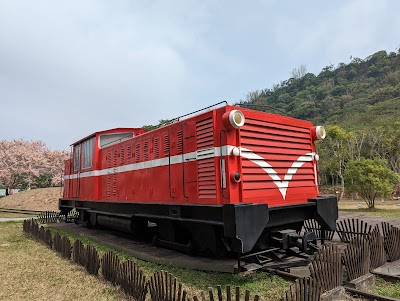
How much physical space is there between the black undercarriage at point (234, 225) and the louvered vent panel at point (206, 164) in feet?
1.05

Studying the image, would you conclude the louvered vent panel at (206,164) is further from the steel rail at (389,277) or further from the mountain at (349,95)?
the mountain at (349,95)

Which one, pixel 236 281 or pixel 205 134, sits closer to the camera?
pixel 236 281

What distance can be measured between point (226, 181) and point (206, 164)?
0.63 m

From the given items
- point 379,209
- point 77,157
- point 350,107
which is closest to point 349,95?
point 350,107

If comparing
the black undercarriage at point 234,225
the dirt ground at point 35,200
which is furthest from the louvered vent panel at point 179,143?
the dirt ground at point 35,200

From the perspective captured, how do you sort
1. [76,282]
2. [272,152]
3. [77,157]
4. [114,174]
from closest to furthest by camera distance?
[76,282] < [272,152] < [114,174] < [77,157]

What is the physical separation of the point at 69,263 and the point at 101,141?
15.4ft

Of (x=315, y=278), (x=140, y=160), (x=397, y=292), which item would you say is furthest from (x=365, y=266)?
(x=140, y=160)

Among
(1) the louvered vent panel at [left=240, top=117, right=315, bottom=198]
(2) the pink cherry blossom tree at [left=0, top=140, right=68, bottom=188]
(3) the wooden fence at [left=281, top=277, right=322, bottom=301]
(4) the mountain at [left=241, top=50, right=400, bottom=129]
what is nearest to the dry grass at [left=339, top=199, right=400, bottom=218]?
(1) the louvered vent panel at [left=240, top=117, right=315, bottom=198]

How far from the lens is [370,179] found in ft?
65.4

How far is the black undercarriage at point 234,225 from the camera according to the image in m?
4.82

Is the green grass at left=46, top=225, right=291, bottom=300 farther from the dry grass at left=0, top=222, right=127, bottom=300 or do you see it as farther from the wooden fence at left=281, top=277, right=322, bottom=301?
the dry grass at left=0, top=222, right=127, bottom=300

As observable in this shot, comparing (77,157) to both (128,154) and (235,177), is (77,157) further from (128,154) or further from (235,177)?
(235,177)

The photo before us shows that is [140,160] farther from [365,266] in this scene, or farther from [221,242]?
[365,266]
